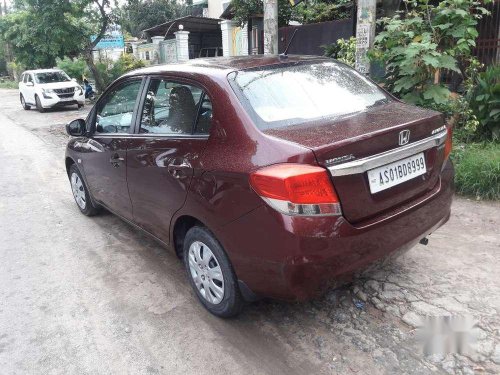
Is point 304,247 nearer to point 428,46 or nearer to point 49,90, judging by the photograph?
point 428,46

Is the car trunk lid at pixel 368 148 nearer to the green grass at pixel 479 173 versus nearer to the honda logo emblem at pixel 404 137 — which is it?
the honda logo emblem at pixel 404 137

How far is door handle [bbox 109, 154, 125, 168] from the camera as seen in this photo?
12.1ft

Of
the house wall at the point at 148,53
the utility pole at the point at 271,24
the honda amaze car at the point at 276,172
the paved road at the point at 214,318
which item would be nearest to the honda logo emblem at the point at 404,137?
the honda amaze car at the point at 276,172

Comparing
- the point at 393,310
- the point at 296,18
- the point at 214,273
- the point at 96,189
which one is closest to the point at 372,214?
the point at 393,310

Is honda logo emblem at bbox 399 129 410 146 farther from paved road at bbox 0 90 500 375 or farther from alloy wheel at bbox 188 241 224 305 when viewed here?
alloy wheel at bbox 188 241 224 305

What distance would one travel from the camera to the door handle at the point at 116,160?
370 centimetres

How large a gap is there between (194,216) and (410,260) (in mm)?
1853

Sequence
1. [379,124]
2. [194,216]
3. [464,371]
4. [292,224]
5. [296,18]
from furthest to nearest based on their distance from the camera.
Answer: [296,18]
[194,216]
[379,124]
[464,371]
[292,224]

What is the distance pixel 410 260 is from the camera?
355 centimetres

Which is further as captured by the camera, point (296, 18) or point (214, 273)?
point (296, 18)

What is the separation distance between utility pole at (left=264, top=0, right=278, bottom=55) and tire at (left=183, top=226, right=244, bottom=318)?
572cm

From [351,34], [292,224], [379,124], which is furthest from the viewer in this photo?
[351,34]

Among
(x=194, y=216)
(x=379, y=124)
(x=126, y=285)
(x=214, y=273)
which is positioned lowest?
(x=126, y=285)

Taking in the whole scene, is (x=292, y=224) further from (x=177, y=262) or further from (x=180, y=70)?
(x=177, y=262)
